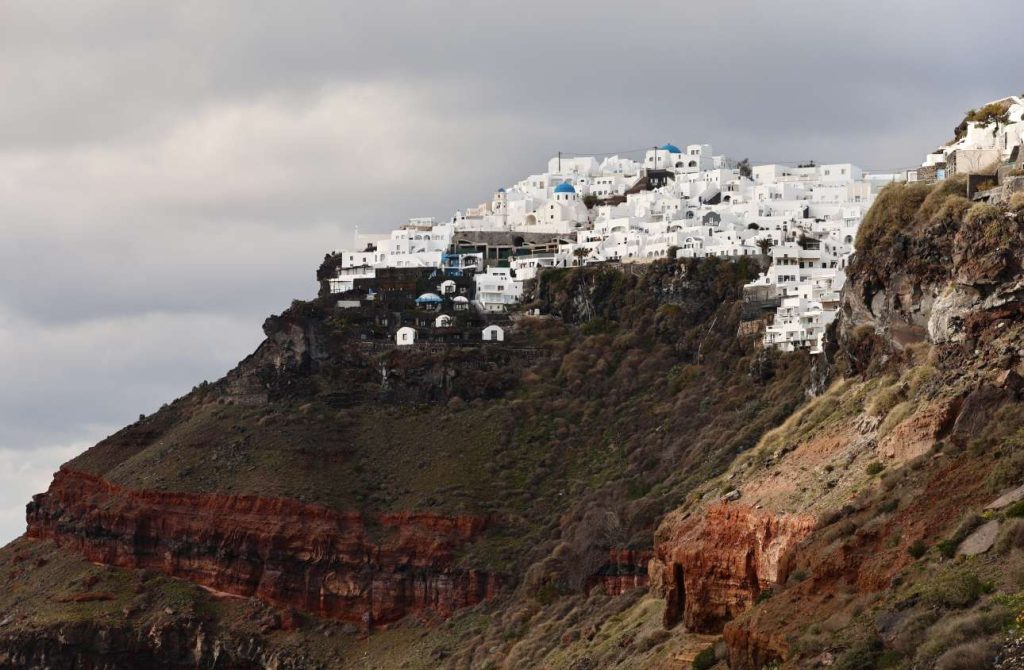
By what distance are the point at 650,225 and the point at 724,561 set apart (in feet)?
201

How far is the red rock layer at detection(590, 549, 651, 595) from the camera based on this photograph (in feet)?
306

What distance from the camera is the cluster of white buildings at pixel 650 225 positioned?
120 m

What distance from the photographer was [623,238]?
422 ft

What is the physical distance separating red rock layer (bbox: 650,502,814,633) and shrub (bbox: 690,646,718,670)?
104 inches

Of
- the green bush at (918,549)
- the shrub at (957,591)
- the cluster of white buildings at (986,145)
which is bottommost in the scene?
the shrub at (957,591)

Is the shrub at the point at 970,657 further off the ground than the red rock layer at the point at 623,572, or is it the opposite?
the shrub at the point at 970,657

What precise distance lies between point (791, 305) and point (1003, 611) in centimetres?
6038

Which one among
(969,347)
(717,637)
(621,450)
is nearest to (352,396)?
(621,450)

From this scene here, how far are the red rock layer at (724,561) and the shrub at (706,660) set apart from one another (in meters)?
2.63

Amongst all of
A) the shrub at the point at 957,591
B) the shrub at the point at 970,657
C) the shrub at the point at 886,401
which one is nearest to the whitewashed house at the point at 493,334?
the shrub at the point at 886,401

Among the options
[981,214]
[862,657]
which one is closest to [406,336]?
[981,214]

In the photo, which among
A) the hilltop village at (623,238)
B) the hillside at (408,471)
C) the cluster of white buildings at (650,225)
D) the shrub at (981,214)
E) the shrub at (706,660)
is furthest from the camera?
the cluster of white buildings at (650,225)

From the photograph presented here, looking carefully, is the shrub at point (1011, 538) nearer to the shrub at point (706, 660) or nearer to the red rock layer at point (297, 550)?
the shrub at point (706, 660)

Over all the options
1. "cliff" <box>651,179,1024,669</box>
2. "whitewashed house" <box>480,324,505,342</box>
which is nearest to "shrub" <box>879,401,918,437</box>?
"cliff" <box>651,179,1024,669</box>
